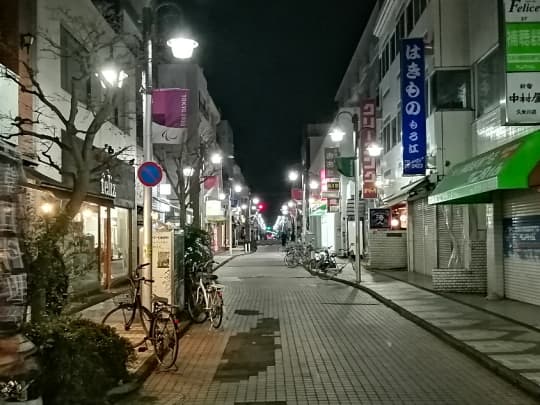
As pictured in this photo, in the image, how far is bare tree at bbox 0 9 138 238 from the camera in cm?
928

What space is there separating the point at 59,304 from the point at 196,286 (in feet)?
24.2

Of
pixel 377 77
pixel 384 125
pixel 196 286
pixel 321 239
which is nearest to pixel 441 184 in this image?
pixel 196 286

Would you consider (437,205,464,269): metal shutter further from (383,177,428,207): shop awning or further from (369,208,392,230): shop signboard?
(369,208,392,230): shop signboard

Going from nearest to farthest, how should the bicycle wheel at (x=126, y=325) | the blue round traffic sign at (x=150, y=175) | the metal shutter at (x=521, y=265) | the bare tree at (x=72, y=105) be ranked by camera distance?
the bare tree at (x=72, y=105) < the bicycle wheel at (x=126, y=325) < the blue round traffic sign at (x=150, y=175) < the metal shutter at (x=521, y=265)

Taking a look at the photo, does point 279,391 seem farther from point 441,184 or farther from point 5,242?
point 441,184

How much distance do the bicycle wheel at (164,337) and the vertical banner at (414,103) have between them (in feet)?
47.4

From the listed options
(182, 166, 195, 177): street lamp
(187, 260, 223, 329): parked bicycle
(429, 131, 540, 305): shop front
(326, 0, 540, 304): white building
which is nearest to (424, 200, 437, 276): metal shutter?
(326, 0, 540, 304): white building

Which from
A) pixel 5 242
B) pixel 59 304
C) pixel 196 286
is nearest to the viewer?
pixel 5 242

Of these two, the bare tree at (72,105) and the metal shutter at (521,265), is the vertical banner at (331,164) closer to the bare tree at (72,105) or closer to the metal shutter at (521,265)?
the bare tree at (72,105)

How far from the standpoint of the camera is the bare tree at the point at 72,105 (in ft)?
30.4

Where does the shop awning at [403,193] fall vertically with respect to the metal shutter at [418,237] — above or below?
above

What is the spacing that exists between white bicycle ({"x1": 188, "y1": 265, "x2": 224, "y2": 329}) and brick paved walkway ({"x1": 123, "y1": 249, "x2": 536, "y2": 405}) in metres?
0.31

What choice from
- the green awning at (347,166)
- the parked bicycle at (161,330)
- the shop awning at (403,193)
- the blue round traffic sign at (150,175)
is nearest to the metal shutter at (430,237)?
the shop awning at (403,193)

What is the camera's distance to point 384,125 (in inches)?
1334
